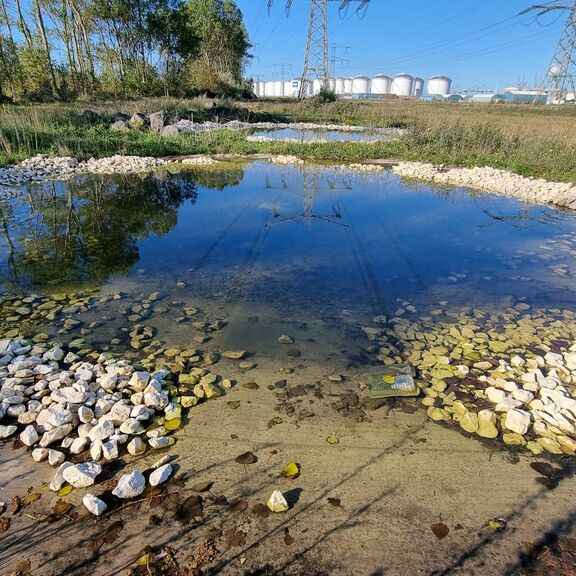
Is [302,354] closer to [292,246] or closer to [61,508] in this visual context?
[61,508]

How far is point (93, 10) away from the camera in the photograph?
26.5m

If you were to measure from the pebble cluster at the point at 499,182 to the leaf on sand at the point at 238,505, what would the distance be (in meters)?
9.39

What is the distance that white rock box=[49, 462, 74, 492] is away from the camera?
7.41 feet

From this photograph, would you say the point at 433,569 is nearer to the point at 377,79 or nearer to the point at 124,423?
the point at 124,423

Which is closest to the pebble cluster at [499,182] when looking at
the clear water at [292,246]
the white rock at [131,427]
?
the clear water at [292,246]

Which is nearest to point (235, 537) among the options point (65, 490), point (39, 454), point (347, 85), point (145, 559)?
point (145, 559)

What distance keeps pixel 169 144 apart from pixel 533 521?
14165 mm

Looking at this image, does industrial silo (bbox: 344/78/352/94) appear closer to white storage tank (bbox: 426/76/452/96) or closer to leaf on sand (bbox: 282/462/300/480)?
white storage tank (bbox: 426/76/452/96)

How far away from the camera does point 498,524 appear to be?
7.03 ft

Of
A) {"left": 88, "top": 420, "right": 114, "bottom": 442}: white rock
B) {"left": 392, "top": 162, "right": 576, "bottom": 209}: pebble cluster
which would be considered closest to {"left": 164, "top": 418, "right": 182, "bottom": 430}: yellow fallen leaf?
{"left": 88, "top": 420, "right": 114, "bottom": 442}: white rock

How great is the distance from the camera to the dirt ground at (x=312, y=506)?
1.93 meters

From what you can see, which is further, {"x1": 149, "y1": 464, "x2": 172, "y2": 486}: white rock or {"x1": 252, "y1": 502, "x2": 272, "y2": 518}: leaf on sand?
{"x1": 149, "y1": 464, "x2": 172, "y2": 486}: white rock

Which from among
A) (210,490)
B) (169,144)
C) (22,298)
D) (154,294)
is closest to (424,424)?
(210,490)

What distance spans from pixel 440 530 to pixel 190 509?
1307 millimetres
